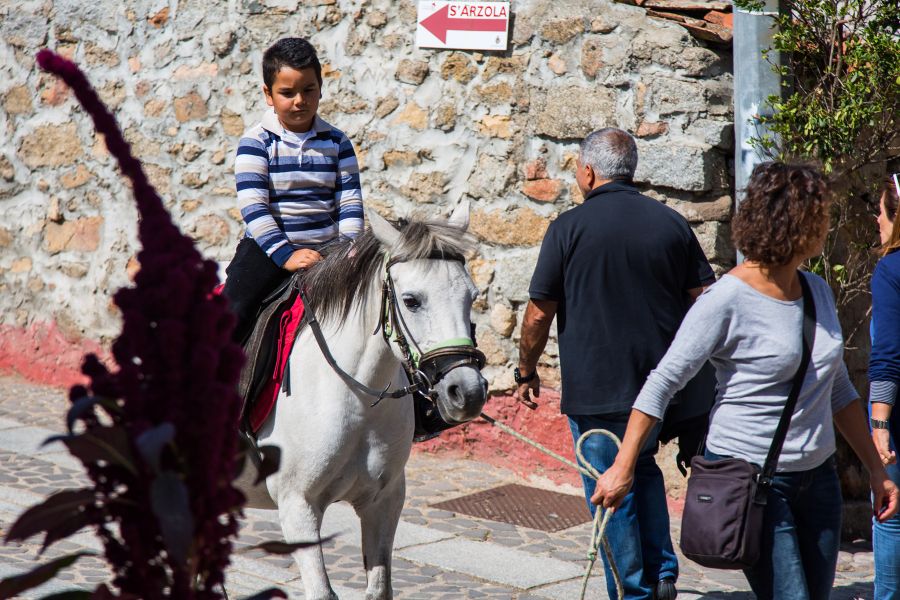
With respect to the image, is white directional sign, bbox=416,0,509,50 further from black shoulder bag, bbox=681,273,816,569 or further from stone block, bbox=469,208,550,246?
black shoulder bag, bbox=681,273,816,569

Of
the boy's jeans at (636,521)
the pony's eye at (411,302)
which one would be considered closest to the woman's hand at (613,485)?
the pony's eye at (411,302)

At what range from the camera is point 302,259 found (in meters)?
3.77

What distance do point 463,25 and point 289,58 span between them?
287 cm

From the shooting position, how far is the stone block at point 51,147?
325 inches

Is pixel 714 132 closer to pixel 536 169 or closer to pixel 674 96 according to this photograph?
pixel 674 96

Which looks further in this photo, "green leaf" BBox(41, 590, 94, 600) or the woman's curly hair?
the woman's curly hair

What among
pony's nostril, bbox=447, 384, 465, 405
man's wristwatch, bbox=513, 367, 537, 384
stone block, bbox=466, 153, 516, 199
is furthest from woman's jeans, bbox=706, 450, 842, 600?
stone block, bbox=466, 153, 516, 199

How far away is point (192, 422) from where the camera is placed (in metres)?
1.41

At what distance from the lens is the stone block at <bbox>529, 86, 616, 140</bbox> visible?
6.16 m

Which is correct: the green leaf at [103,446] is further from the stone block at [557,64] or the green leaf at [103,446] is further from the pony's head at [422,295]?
the stone block at [557,64]

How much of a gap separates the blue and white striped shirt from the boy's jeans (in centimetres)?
125

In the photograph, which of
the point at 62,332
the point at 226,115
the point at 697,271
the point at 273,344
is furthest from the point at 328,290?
the point at 62,332

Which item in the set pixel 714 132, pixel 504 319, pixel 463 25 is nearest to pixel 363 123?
pixel 463 25

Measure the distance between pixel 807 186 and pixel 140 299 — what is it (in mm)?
2037
